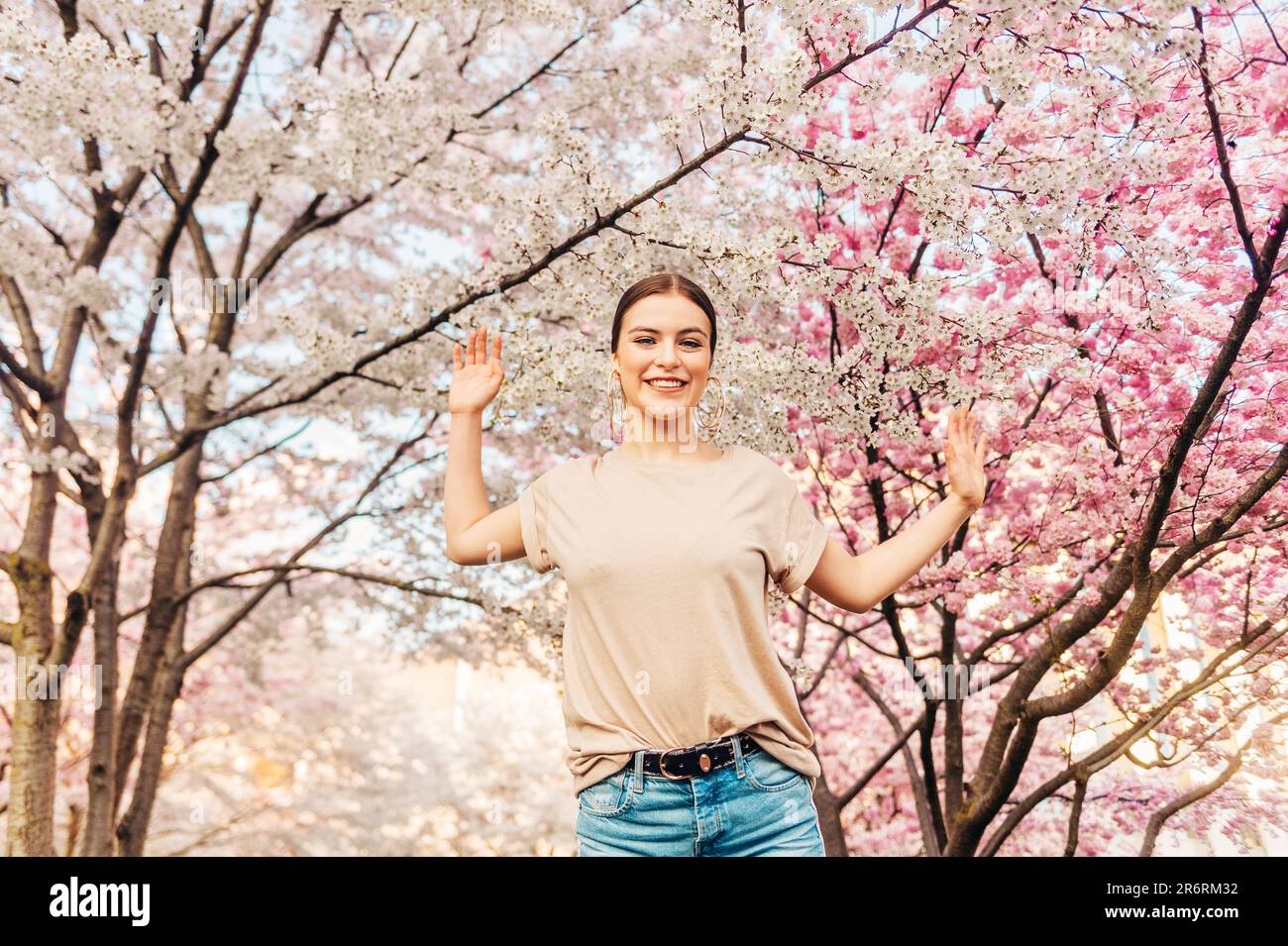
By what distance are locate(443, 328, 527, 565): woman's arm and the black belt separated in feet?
1.69

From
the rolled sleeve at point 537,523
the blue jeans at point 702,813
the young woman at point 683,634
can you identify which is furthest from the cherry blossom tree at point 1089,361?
the blue jeans at point 702,813

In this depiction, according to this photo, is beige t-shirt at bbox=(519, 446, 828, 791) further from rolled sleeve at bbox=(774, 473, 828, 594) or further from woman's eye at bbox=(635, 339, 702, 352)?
woman's eye at bbox=(635, 339, 702, 352)

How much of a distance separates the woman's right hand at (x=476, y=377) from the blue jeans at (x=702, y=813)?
2.69 ft

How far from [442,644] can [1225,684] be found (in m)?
6.94

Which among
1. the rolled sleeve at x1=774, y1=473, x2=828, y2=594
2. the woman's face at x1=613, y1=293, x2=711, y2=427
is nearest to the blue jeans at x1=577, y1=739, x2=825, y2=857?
the rolled sleeve at x1=774, y1=473, x2=828, y2=594

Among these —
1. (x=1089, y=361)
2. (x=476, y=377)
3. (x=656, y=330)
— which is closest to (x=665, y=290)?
(x=656, y=330)

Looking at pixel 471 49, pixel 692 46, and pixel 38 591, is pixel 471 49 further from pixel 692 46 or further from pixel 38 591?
pixel 38 591

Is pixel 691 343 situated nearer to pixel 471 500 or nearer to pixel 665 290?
pixel 665 290

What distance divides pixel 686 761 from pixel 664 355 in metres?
0.81

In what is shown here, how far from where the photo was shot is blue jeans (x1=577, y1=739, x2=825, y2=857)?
1.66m

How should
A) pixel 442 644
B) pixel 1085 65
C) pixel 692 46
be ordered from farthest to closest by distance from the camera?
1. pixel 442 644
2. pixel 692 46
3. pixel 1085 65

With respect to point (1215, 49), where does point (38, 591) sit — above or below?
below

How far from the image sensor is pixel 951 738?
15.8 feet
